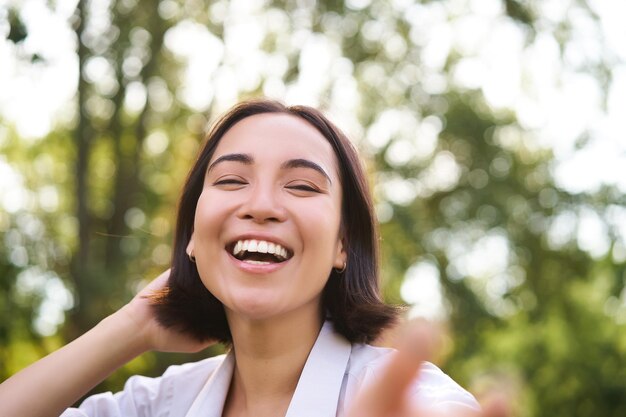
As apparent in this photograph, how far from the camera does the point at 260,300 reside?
7.64 ft

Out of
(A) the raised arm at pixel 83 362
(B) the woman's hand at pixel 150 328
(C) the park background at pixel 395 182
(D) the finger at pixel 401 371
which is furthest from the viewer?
(C) the park background at pixel 395 182

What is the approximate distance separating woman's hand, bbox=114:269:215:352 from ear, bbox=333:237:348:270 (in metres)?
0.61

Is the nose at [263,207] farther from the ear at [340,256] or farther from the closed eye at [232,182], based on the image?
the ear at [340,256]

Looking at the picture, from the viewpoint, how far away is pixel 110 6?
11.5m

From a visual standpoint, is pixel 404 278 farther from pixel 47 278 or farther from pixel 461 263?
pixel 47 278

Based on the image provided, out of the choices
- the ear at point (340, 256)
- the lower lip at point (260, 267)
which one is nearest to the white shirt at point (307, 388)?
the ear at point (340, 256)

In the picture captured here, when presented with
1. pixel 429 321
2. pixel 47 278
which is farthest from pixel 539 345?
pixel 429 321

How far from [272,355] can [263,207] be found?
1.55ft

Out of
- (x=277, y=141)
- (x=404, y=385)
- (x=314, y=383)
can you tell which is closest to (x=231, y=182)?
(x=277, y=141)

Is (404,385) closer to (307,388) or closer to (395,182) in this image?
(307,388)

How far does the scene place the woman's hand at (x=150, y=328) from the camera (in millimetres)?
2830

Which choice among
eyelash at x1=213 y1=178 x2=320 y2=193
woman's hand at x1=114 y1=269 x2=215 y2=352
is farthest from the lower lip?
woman's hand at x1=114 y1=269 x2=215 y2=352

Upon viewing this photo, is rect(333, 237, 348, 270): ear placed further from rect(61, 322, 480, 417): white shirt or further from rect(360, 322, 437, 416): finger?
rect(360, 322, 437, 416): finger

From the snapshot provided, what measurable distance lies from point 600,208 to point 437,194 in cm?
313
